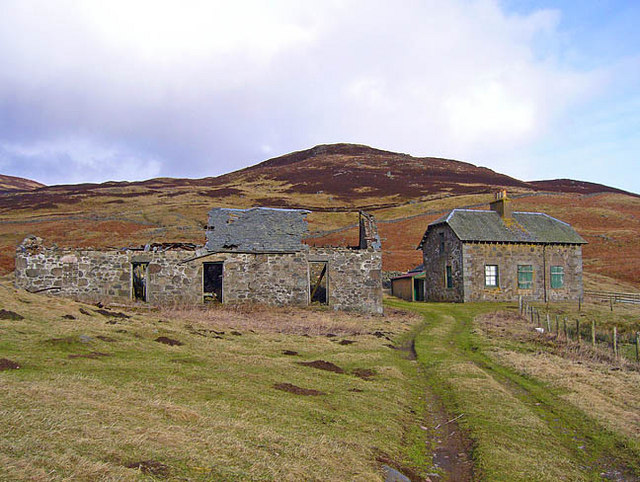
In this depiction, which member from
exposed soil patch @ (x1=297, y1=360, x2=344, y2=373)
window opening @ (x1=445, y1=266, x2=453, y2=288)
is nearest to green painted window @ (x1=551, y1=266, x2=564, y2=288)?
window opening @ (x1=445, y1=266, x2=453, y2=288)

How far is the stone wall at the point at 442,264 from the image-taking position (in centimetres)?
4325

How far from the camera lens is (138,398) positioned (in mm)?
9336

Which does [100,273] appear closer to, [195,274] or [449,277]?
[195,274]

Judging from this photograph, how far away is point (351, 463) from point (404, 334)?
56.1 feet

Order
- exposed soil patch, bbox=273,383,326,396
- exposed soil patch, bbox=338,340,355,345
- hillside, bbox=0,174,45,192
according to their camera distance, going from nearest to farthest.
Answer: exposed soil patch, bbox=273,383,326,396 < exposed soil patch, bbox=338,340,355,345 < hillside, bbox=0,174,45,192

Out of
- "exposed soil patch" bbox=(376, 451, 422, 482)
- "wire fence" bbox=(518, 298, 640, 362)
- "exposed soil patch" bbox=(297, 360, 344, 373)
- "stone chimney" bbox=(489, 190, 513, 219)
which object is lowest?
"wire fence" bbox=(518, 298, 640, 362)

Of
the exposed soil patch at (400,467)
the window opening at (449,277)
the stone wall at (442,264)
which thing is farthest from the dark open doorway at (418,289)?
the exposed soil patch at (400,467)

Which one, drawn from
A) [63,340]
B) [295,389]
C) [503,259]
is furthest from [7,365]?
[503,259]

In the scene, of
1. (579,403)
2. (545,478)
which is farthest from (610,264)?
(545,478)

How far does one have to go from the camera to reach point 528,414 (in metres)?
12.2

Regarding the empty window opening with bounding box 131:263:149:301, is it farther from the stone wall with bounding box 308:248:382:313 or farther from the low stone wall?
the stone wall with bounding box 308:248:382:313

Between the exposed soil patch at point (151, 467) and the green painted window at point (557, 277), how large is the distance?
144ft

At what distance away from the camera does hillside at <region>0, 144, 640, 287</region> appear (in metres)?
68.0

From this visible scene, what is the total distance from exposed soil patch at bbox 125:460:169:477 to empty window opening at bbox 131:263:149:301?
24156 mm
